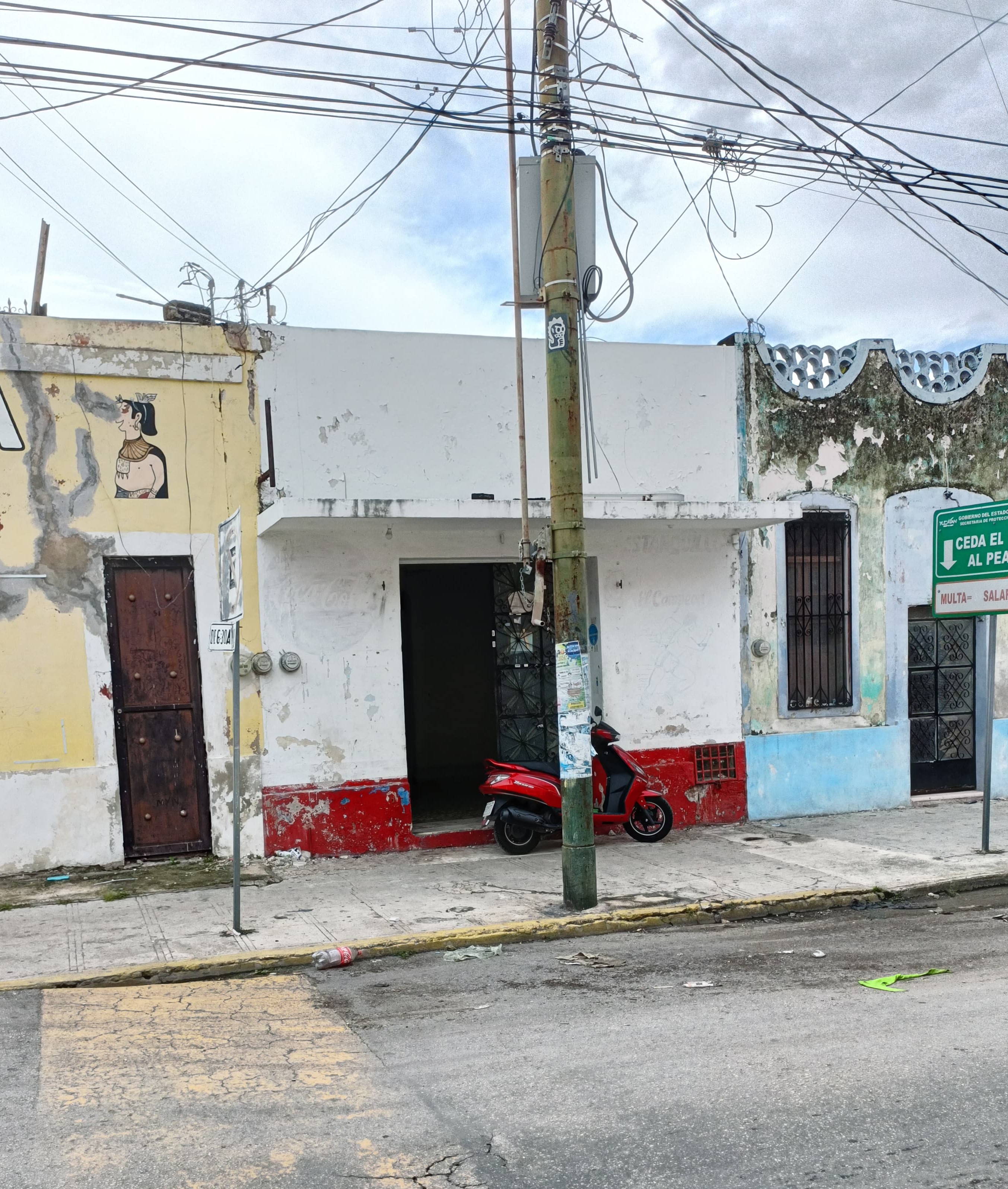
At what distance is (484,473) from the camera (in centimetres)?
1091

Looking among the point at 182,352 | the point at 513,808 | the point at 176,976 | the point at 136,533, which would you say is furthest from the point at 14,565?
the point at 513,808

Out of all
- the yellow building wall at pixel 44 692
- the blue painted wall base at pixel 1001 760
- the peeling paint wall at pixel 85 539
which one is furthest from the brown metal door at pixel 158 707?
the blue painted wall base at pixel 1001 760

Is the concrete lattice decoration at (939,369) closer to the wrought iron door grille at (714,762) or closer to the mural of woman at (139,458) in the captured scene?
the wrought iron door grille at (714,762)

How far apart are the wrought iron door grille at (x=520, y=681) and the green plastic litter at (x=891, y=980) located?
17.9 feet

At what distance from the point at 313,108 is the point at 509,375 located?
3.31 metres

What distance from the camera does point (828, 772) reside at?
1226 centimetres

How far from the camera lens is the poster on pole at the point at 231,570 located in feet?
23.2

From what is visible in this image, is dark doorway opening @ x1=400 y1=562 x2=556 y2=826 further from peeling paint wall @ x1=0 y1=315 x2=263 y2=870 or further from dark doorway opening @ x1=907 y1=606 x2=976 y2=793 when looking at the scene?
dark doorway opening @ x1=907 y1=606 x2=976 y2=793

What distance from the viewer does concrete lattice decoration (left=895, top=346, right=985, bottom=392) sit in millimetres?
12758

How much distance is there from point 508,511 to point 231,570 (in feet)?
10.9

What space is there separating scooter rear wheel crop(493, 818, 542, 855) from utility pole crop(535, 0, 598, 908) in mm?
2434

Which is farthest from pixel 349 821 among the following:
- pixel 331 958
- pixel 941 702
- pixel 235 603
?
pixel 941 702

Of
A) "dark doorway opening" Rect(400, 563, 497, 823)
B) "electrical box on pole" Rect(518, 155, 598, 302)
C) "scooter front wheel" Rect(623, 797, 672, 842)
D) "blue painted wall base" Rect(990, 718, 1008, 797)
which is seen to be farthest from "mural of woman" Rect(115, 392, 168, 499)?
"blue painted wall base" Rect(990, 718, 1008, 797)

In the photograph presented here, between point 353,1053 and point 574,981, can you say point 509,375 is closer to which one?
point 574,981
